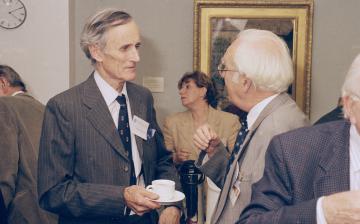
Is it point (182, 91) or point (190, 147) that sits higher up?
point (182, 91)

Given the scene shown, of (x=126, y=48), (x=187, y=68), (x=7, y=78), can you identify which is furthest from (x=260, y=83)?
(x=187, y=68)

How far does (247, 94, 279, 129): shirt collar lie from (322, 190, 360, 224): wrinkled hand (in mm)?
668

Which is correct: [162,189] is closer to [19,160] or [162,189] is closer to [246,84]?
[246,84]

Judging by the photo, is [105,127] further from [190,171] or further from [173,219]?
[190,171]

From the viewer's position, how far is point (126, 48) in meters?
2.23

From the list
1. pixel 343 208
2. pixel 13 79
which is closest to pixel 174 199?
pixel 343 208

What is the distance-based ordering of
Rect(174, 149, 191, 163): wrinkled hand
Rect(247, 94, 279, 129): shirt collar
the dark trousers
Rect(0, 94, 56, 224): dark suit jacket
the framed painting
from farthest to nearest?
the framed painting
Rect(174, 149, 191, 163): wrinkled hand
Rect(0, 94, 56, 224): dark suit jacket
the dark trousers
Rect(247, 94, 279, 129): shirt collar

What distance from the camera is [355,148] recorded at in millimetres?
1466

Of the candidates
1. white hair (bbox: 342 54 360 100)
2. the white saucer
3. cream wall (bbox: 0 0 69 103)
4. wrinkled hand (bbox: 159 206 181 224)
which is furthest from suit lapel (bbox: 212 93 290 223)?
cream wall (bbox: 0 0 69 103)

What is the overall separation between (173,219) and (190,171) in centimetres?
171

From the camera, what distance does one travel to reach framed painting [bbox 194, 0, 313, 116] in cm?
512

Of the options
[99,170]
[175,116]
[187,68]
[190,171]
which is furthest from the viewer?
[187,68]

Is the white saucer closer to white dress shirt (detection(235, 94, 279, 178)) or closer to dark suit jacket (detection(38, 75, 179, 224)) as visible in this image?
dark suit jacket (detection(38, 75, 179, 224))

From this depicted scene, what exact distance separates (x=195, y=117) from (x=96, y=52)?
2.67 meters
